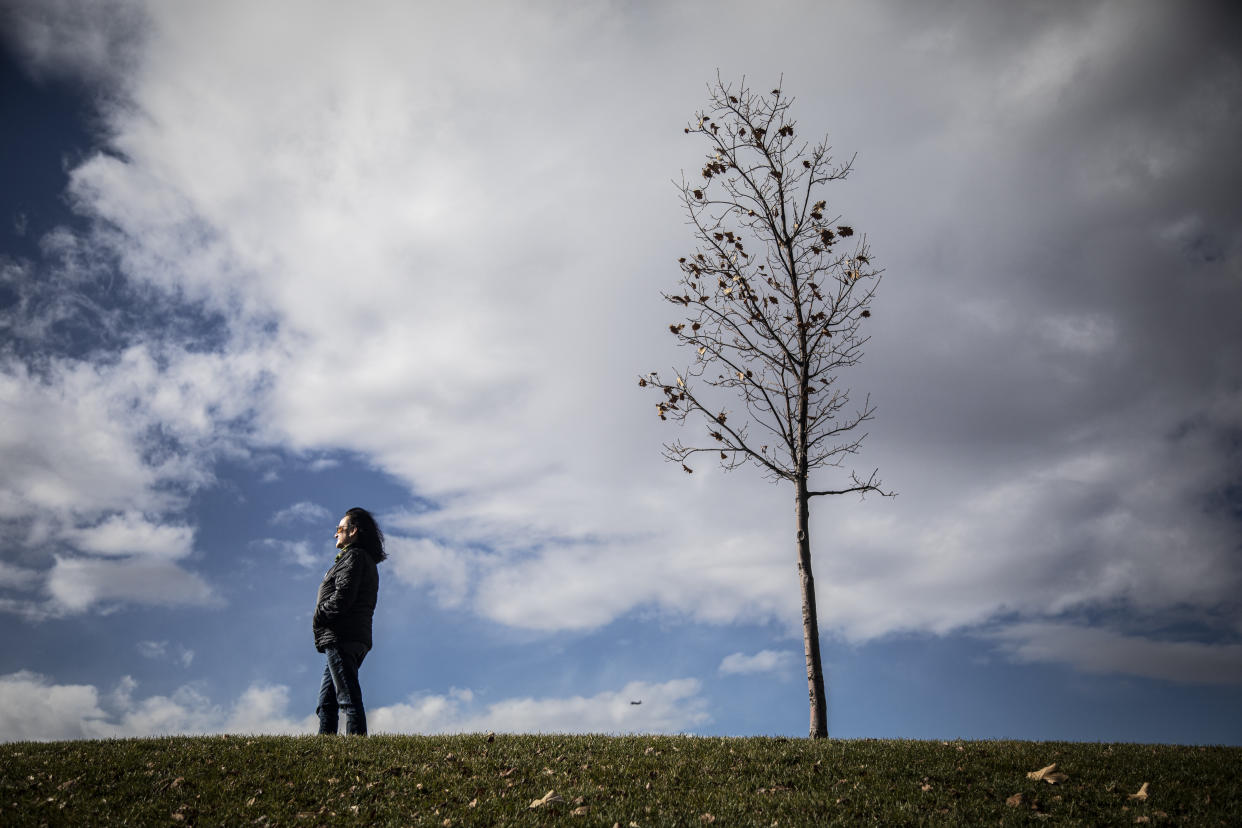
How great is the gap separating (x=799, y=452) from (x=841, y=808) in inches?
334

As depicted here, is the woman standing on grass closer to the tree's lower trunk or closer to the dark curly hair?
the dark curly hair

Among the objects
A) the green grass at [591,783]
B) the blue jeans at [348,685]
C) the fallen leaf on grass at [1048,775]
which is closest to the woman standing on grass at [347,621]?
the blue jeans at [348,685]

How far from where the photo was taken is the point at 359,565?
512 inches

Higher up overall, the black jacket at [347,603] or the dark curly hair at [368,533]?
the dark curly hair at [368,533]

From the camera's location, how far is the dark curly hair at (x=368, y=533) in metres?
13.5

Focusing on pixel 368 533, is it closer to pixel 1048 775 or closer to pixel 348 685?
pixel 348 685

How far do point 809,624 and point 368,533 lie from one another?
883 centimetres

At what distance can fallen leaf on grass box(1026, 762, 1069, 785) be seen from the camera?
33.9ft

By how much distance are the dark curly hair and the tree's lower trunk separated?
27.5 feet

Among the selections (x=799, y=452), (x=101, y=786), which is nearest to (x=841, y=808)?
(x=799, y=452)

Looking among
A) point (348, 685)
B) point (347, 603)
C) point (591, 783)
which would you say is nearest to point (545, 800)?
point (591, 783)

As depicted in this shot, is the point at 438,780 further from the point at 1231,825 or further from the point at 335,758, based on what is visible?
the point at 1231,825

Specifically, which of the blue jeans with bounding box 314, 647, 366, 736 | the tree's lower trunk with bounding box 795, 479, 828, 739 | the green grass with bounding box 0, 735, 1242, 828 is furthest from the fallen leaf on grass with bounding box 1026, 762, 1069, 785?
the blue jeans with bounding box 314, 647, 366, 736

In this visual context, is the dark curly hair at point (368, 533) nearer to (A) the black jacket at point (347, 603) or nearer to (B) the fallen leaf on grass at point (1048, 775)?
(A) the black jacket at point (347, 603)
